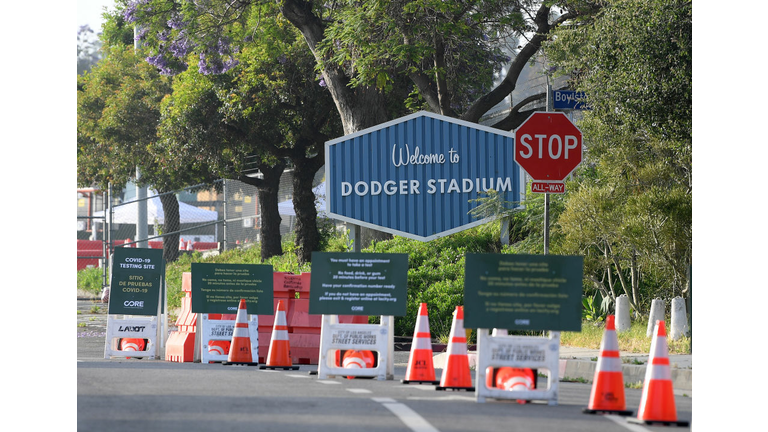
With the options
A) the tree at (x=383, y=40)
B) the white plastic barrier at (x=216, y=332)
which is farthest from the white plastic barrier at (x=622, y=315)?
the tree at (x=383, y=40)

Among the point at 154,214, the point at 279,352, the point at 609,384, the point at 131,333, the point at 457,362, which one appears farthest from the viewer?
the point at 154,214

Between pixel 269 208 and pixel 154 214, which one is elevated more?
pixel 154 214

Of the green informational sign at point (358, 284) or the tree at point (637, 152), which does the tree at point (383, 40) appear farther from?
the green informational sign at point (358, 284)

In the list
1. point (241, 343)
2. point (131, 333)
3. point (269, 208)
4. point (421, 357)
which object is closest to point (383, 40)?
point (131, 333)

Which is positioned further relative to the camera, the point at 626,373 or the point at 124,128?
the point at 124,128

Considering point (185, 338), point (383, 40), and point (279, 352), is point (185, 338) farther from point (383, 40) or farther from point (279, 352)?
point (383, 40)

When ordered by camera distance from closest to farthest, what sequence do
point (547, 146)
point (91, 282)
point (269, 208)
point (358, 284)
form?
point (358, 284) → point (547, 146) → point (91, 282) → point (269, 208)

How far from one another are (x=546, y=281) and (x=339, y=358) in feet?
10.1

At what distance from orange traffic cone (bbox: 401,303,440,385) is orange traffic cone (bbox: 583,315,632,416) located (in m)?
2.20

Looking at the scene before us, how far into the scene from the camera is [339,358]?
10.4 m

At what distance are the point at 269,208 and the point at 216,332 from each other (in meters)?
21.1

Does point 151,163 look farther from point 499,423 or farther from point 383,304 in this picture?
point 499,423

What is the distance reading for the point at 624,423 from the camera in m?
6.98

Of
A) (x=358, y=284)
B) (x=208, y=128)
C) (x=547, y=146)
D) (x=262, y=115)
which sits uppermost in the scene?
(x=262, y=115)
